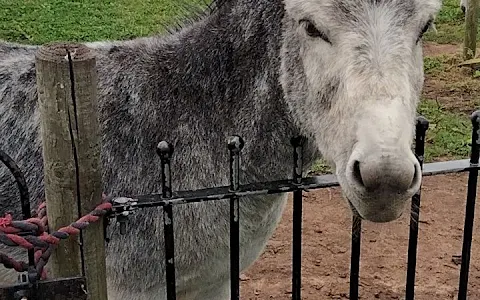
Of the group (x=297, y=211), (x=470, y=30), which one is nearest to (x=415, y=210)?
(x=297, y=211)

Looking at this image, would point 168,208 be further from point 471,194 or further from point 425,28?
point 471,194

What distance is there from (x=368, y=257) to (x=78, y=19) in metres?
7.14

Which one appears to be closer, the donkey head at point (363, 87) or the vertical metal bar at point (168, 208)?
the donkey head at point (363, 87)

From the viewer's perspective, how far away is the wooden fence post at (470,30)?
8.59m

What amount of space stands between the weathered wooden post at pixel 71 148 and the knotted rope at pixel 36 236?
0.06 meters

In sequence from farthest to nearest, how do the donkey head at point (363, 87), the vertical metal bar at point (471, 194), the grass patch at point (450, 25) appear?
the grass patch at point (450, 25) → the vertical metal bar at point (471, 194) → the donkey head at point (363, 87)

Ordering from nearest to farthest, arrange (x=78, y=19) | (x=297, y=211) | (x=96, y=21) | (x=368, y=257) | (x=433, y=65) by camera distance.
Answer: (x=297, y=211) < (x=368, y=257) < (x=433, y=65) < (x=96, y=21) < (x=78, y=19)

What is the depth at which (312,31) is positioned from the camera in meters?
2.52

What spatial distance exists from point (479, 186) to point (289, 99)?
368 cm

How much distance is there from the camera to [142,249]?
9.61 ft

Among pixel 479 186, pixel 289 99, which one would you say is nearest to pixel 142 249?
pixel 289 99

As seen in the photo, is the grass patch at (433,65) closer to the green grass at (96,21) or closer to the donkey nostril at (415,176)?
the green grass at (96,21)

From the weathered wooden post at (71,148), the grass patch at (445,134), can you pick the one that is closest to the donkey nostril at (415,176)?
the weathered wooden post at (71,148)

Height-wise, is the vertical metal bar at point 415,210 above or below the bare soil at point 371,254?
above
